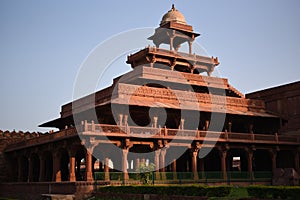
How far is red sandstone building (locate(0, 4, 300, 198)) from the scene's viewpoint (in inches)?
1176

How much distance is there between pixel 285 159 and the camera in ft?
132

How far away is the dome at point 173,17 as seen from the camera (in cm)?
4646

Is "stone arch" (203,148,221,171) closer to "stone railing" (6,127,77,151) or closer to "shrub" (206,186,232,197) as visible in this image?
"stone railing" (6,127,77,151)

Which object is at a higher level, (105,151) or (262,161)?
(105,151)

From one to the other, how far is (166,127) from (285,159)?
1317 centimetres

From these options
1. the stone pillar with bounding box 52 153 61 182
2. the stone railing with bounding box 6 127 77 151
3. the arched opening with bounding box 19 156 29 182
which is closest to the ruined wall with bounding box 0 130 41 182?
the arched opening with bounding box 19 156 29 182

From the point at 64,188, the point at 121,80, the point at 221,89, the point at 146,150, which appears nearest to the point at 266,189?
the point at 64,188

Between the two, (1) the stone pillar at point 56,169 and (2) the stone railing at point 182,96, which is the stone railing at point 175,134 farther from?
(1) the stone pillar at point 56,169

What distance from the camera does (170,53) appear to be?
1698 inches

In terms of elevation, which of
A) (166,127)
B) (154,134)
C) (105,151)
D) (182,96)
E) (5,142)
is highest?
(182,96)

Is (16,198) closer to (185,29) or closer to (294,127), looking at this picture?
(185,29)

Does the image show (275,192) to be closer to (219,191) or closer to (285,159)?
(219,191)

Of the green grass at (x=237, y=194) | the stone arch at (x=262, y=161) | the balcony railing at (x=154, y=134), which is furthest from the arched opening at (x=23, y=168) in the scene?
the green grass at (x=237, y=194)

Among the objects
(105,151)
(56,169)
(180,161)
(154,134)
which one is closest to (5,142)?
(56,169)
